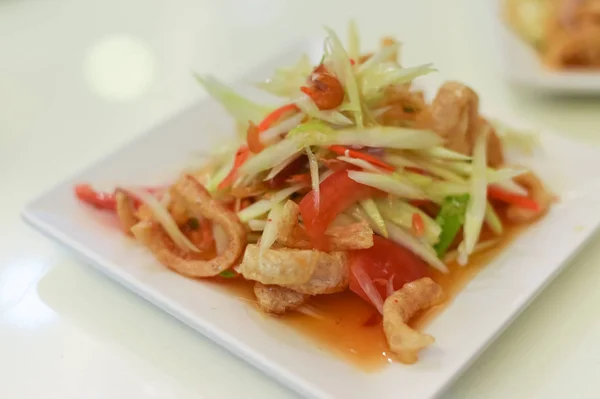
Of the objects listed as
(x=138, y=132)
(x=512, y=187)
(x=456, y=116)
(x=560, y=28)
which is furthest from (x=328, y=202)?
(x=560, y=28)

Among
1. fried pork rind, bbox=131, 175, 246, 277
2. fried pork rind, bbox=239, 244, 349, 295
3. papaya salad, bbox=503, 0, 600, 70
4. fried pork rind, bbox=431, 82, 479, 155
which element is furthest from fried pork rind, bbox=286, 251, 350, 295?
papaya salad, bbox=503, 0, 600, 70

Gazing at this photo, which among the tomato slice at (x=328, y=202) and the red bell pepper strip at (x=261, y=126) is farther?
the red bell pepper strip at (x=261, y=126)

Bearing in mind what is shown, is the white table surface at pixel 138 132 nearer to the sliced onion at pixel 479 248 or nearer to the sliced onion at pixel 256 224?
the sliced onion at pixel 479 248

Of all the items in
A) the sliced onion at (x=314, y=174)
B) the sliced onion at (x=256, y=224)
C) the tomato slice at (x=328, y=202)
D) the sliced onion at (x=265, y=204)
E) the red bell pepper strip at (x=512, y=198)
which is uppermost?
the sliced onion at (x=314, y=174)

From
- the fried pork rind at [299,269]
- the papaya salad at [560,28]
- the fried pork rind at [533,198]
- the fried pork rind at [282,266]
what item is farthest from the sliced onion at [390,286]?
the papaya salad at [560,28]

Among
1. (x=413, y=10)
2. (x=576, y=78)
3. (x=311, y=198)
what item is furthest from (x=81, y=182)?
(x=413, y=10)

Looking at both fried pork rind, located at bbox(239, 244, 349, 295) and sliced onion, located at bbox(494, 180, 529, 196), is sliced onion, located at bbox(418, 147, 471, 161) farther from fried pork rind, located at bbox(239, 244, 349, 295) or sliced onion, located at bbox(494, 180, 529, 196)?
fried pork rind, located at bbox(239, 244, 349, 295)

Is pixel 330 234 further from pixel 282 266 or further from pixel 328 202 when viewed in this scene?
pixel 282 266
